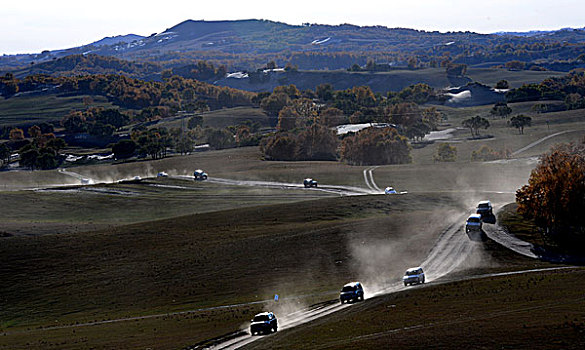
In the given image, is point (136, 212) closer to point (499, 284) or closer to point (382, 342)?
point (499, 284)

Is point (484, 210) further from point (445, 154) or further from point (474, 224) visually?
point (445, 154)

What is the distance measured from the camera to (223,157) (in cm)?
18888

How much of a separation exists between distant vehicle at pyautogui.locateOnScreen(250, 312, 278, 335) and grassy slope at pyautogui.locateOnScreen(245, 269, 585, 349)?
4.31 ft

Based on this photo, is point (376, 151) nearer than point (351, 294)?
No

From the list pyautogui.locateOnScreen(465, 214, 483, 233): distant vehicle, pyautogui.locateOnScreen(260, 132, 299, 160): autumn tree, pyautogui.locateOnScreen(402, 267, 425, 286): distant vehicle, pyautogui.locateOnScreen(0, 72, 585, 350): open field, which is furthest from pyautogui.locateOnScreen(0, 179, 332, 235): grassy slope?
pyautogui.locateOnScreen(260, 132, 299, 160): autumn tree

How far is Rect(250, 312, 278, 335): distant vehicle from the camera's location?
44.1 m

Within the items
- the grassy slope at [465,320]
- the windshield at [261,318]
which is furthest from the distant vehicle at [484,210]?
the windshield at [261,318]

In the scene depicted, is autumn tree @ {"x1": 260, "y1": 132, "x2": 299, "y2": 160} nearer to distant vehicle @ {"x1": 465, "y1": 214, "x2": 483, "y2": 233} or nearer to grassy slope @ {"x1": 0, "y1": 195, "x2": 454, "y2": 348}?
grassy slope @ {"x1": 0, "y1": 195, "x2": 454, "y2": 348}

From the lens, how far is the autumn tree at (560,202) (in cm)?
6788

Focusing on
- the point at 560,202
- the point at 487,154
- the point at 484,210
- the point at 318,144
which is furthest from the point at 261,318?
the point at 318,144

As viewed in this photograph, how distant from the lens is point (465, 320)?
39.2 meters

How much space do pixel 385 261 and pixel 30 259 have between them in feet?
120

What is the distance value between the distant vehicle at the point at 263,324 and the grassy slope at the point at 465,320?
1.32m

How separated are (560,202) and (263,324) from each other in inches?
1541
